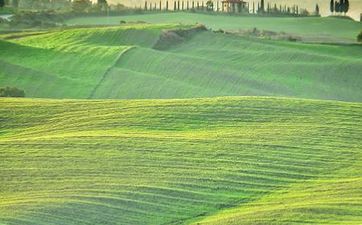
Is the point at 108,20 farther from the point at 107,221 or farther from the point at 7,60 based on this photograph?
the point at 107,221

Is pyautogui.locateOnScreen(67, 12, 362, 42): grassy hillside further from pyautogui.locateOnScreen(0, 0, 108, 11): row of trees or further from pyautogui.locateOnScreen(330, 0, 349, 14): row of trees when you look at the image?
pyautogui.locateOnScreen(330, 0, 349, 14): row of trees

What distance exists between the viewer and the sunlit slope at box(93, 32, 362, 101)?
4106 centimetres

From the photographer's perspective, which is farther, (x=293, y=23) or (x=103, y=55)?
(x=293, y=23)

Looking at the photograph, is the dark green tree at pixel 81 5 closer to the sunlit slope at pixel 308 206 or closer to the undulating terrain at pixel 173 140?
the undulating terrain at pixel 173 140

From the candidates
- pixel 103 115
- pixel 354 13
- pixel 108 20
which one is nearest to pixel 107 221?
pixel 103 115

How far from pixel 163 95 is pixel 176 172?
16.0 meters

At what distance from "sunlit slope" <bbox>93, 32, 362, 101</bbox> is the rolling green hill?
4 centimetres

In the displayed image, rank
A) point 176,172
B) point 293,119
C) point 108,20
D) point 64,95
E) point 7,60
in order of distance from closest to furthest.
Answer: point 176,172 < point 293,119 < point 64,95 < point 7,60 < point 108,20

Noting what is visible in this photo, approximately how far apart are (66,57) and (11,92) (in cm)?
967

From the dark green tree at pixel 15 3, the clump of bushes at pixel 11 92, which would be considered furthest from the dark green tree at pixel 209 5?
the clump of bushes at pixel 11 92

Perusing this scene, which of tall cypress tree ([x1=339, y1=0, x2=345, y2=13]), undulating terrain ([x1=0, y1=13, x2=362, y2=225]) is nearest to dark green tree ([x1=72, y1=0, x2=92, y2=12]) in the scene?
tall cypress tree ([x1=339, y1=0, x2=345, y2=13])

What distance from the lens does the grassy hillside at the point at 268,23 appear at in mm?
65137

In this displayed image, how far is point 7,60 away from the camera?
149 ft

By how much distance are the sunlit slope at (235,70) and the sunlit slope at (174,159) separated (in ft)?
29.9
